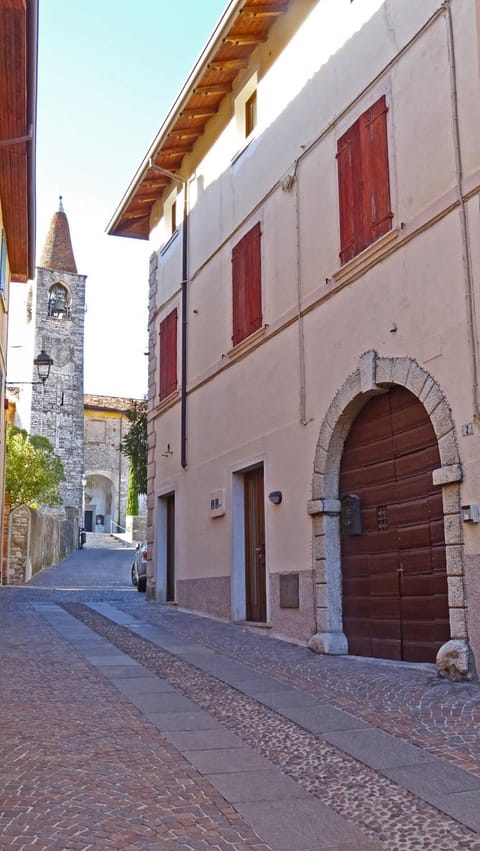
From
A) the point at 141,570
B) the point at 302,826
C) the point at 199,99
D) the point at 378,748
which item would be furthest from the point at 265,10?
the point at 141,570

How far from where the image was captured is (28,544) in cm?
2136

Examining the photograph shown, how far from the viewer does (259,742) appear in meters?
5.18

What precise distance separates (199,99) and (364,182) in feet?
17.5

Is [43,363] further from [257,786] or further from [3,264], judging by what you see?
[257,786]

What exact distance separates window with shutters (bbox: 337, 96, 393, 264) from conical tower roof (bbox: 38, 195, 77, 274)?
4585 centimetres

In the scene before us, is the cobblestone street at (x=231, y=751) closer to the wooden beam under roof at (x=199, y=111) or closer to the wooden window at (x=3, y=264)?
the wooden beam under roof at (x=199, y=111)

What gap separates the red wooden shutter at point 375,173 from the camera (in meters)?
8.49

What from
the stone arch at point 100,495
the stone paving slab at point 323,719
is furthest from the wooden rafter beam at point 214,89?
the stone arch at point 100,495

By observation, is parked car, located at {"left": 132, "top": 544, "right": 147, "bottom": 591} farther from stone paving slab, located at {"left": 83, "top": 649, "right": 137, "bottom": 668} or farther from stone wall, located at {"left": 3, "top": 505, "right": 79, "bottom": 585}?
stone paving slab, located at {"left": 83, "top": 649, "right": 137, "bottom": 668}

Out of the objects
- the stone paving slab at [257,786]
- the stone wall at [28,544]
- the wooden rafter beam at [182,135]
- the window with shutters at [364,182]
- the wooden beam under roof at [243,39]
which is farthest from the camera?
the stone wall at [28,544]

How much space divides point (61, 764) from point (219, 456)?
7.98 metres

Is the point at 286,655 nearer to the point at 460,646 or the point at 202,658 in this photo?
the point at 202,658

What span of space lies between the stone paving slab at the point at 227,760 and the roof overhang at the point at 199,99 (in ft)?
30.3

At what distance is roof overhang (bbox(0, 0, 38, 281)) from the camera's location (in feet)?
32.2
